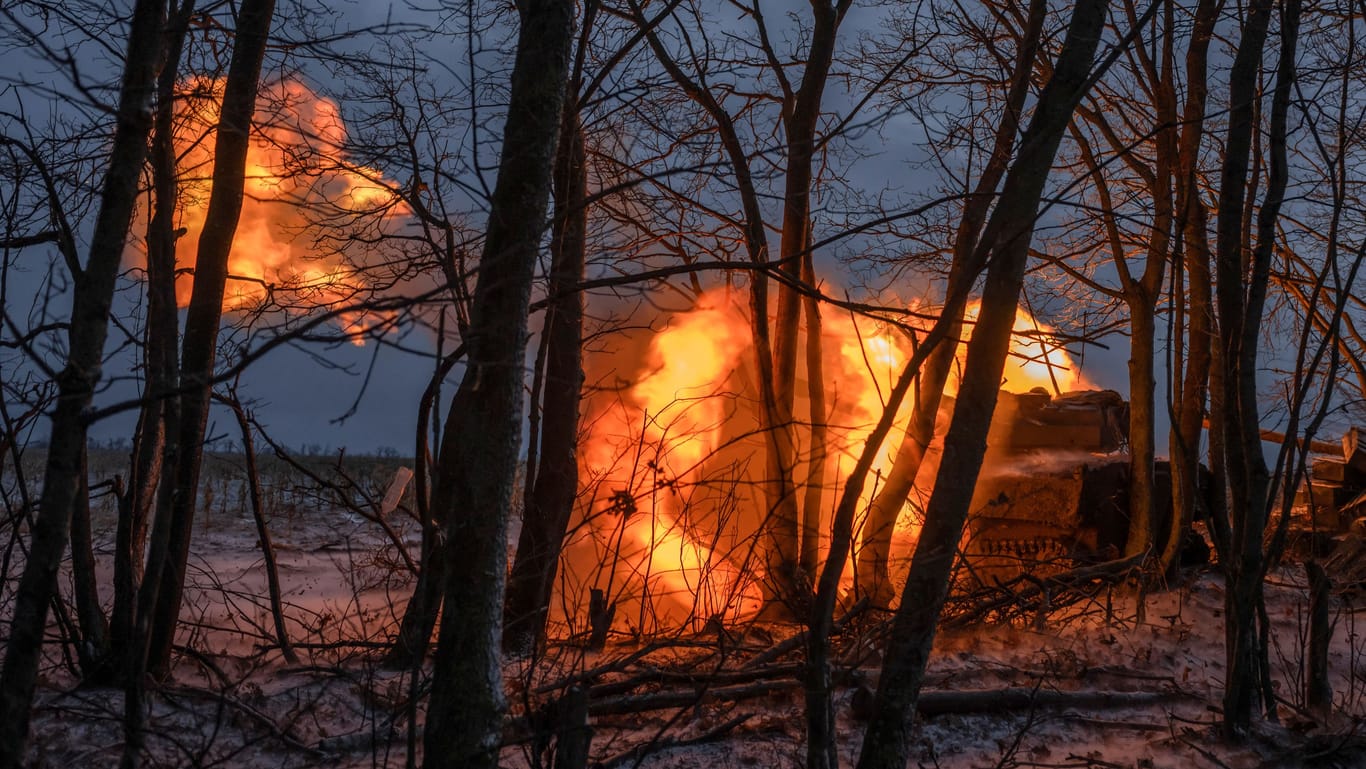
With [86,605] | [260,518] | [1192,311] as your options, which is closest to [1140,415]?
[1192,311]

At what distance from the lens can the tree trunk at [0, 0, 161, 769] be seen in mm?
2617

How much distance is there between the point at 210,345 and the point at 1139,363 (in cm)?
848

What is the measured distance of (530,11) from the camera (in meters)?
3.02

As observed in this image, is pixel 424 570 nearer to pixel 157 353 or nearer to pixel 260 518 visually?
pixel 157 353

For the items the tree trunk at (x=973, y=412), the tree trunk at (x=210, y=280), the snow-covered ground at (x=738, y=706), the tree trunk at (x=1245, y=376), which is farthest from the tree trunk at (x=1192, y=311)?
the tree trunk at (x=210, y=280)

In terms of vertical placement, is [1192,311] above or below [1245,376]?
above

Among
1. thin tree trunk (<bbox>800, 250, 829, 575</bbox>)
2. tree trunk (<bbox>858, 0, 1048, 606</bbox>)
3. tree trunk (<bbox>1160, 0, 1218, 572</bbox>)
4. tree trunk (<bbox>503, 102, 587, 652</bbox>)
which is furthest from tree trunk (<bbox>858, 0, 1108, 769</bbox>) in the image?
tree trunk (<bbox>1160, 0, 1218, 572</bbox>)

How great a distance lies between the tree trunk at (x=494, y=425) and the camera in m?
2.71

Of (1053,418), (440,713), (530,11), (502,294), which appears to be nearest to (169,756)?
→ (440,713)

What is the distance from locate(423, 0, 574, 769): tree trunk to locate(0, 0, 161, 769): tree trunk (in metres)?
1.07

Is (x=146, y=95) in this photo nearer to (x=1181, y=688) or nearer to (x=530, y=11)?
(x=530, y=11)

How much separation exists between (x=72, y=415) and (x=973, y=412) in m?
3.22

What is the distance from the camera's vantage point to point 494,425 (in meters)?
2.82

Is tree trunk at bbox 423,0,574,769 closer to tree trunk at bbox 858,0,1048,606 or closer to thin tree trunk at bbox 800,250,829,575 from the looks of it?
tree trunk at bbox 858,0,1048,606
